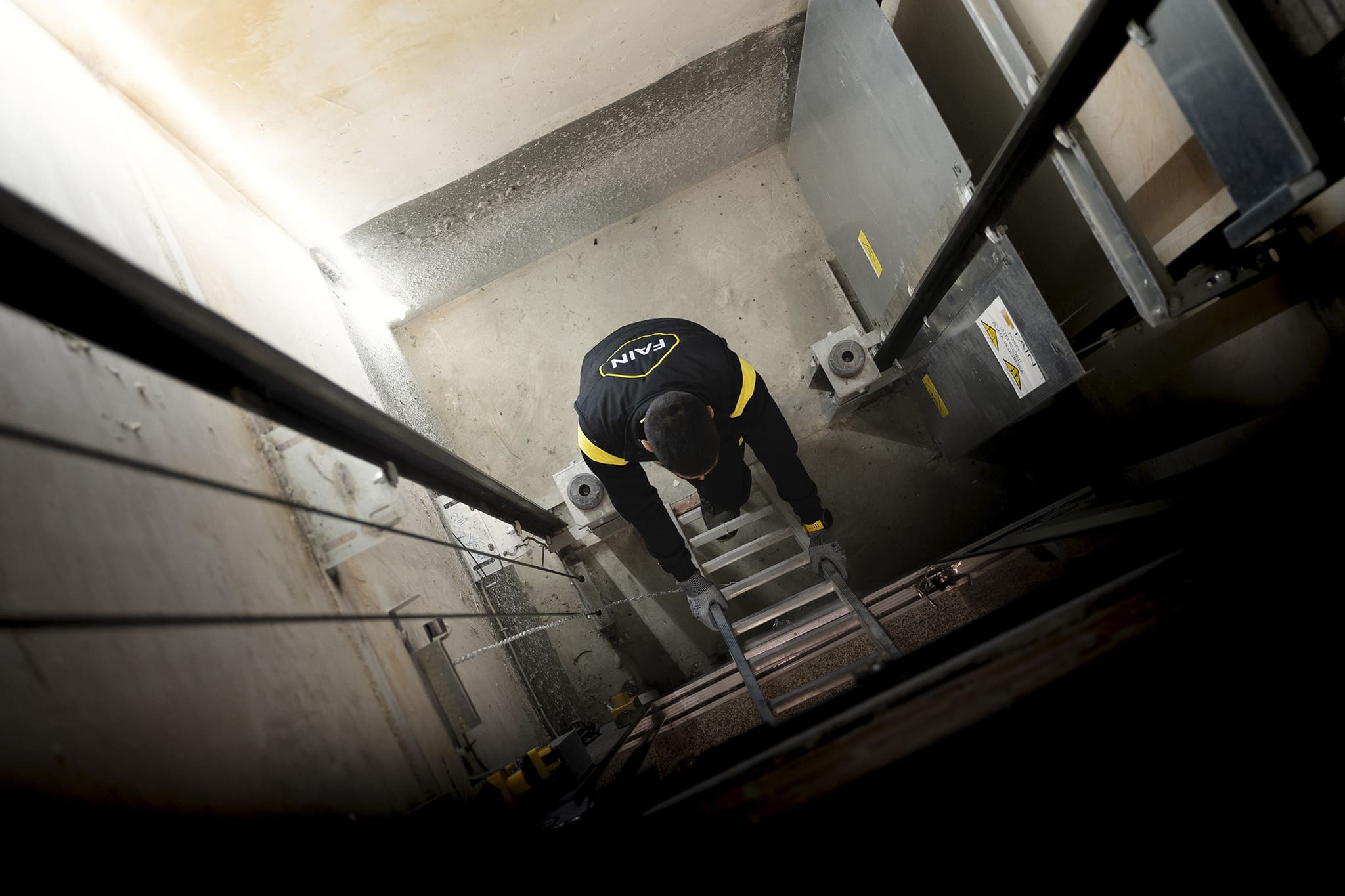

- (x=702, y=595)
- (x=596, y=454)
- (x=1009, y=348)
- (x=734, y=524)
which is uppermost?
(x=596, y=454)

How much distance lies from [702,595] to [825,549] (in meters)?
0.47

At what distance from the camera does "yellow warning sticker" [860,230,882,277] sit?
2.34 meters

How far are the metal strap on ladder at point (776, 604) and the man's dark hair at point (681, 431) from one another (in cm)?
58

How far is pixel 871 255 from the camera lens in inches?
94.0

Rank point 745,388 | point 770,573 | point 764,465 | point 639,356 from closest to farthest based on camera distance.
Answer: point 639,356, point 745,388, point 764,465, point 770,573

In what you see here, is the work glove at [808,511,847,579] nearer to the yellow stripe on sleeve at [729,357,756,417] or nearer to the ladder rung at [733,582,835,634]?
the ladder rung at [733,582,835,634]

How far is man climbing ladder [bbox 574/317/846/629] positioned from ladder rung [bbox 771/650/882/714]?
0.62 metres

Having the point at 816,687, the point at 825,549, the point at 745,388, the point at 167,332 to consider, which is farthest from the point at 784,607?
the point at 167,332

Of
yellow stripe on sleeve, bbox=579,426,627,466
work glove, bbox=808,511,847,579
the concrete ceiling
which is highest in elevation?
the concrete ceiling

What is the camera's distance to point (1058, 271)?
2.02 m

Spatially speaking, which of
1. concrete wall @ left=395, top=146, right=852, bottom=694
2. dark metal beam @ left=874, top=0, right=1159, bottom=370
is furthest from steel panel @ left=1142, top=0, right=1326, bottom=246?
concrete wall @ left=395, top=146, right=852, bottom=694

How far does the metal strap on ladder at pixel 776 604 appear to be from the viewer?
1.72 m

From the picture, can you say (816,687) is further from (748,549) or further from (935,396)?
(935,396)

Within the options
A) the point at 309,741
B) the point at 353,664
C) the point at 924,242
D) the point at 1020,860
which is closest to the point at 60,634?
the point at 309,741
